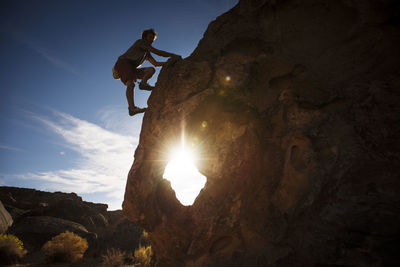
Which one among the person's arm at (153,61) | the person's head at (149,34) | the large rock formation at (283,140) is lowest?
the large rock formation at (283,140)

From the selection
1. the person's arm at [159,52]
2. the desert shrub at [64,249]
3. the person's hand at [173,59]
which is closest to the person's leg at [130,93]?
the person's arm at [159,52]

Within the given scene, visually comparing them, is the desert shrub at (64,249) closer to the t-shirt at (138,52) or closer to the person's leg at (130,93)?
the person's leg at (130,93)

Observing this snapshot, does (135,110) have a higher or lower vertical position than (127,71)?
lower

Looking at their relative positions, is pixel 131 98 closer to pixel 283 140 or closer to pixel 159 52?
pixel 159 52

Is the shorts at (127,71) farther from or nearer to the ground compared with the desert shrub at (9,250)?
farther from the ground

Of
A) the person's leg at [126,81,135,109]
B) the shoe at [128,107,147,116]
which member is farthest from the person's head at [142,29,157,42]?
the shoe at [128,107,147,116]

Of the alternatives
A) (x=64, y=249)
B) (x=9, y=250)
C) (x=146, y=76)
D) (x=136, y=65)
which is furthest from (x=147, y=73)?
(x=9, y=250)

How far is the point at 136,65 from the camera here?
4145 mm

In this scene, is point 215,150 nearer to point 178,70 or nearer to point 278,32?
point 178,70

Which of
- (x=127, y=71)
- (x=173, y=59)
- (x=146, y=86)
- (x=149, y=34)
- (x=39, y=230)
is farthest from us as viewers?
(x=39, y=230)

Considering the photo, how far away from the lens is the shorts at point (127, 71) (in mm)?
4008

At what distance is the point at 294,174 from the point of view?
2.45 meters

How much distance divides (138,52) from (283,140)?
3139mm

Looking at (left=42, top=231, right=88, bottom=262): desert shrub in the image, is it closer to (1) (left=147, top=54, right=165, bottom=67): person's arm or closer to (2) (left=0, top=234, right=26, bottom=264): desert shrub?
(2) (left=0, top=234, right=26, bottom=264): desert shrub
